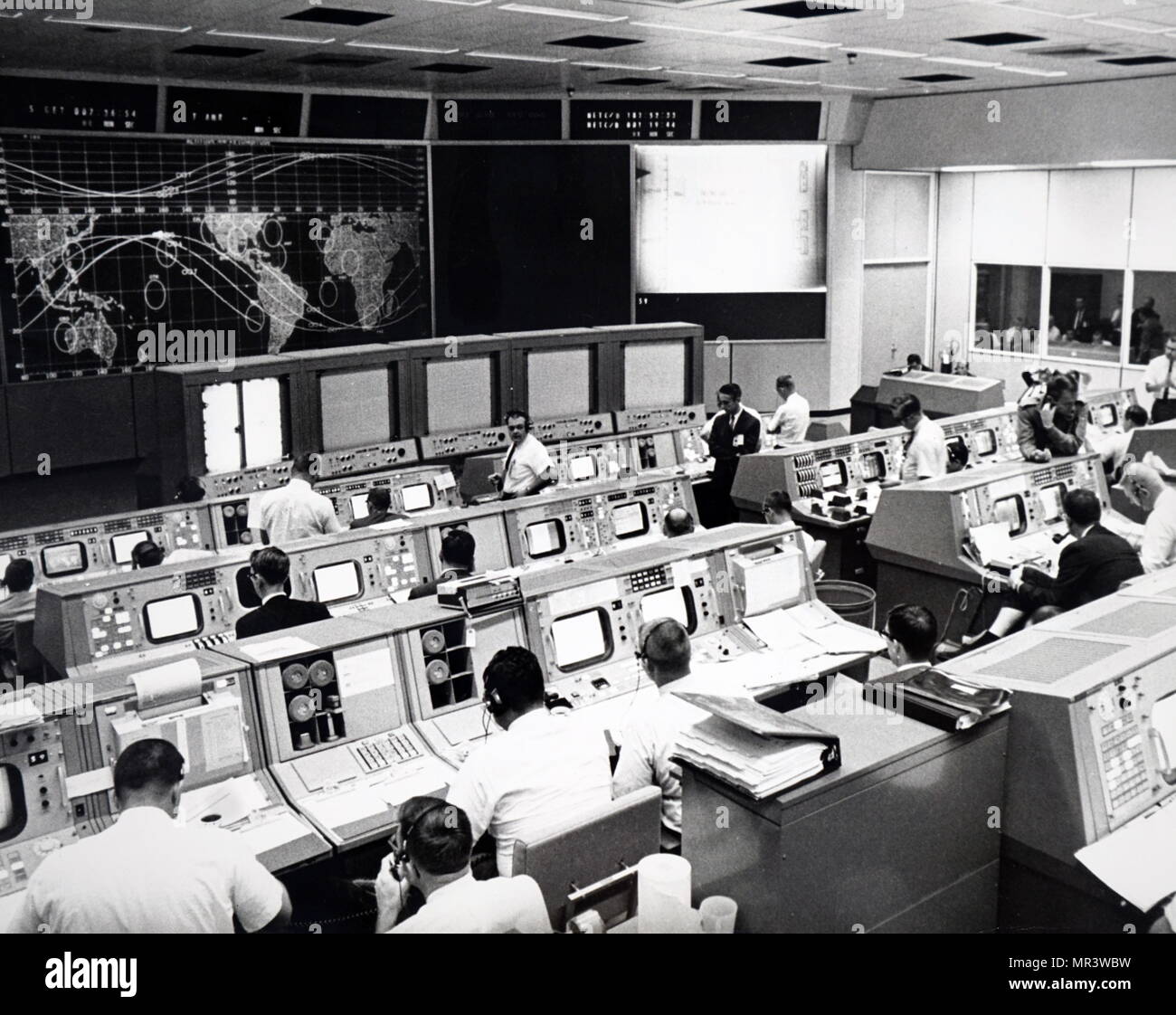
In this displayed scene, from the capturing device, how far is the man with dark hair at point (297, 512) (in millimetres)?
5664

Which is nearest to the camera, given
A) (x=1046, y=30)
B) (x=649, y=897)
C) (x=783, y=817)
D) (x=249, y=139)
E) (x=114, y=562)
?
(x=783, y=817)

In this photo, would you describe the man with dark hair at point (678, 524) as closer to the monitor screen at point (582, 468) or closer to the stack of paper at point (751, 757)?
the monitor screen at point (582, 468)

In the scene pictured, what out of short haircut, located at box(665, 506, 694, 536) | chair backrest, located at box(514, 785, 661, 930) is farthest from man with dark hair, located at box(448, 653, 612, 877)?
short haircut, located at box(665, 506, 694, 536)

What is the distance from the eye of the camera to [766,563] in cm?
465

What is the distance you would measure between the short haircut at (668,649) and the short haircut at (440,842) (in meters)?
1.03

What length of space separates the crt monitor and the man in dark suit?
1315mm

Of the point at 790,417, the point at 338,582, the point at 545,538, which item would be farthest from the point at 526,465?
the point at 790,417

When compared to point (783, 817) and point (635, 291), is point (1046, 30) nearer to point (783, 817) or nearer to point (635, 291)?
point (635, 291)

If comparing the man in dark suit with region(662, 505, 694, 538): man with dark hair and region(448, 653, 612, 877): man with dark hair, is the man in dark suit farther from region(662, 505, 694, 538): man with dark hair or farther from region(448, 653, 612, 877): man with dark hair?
region(662, 505, 694, 538): man with dark hair

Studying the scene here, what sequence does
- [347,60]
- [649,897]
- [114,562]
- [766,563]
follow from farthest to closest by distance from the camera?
[347,60] < [114,562] < [766,563] < [649,897]

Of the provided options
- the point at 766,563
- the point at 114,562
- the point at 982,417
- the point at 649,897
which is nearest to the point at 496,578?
the point at 766,563

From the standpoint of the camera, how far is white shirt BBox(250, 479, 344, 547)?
566cm

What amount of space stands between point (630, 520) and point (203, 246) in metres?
4.15
